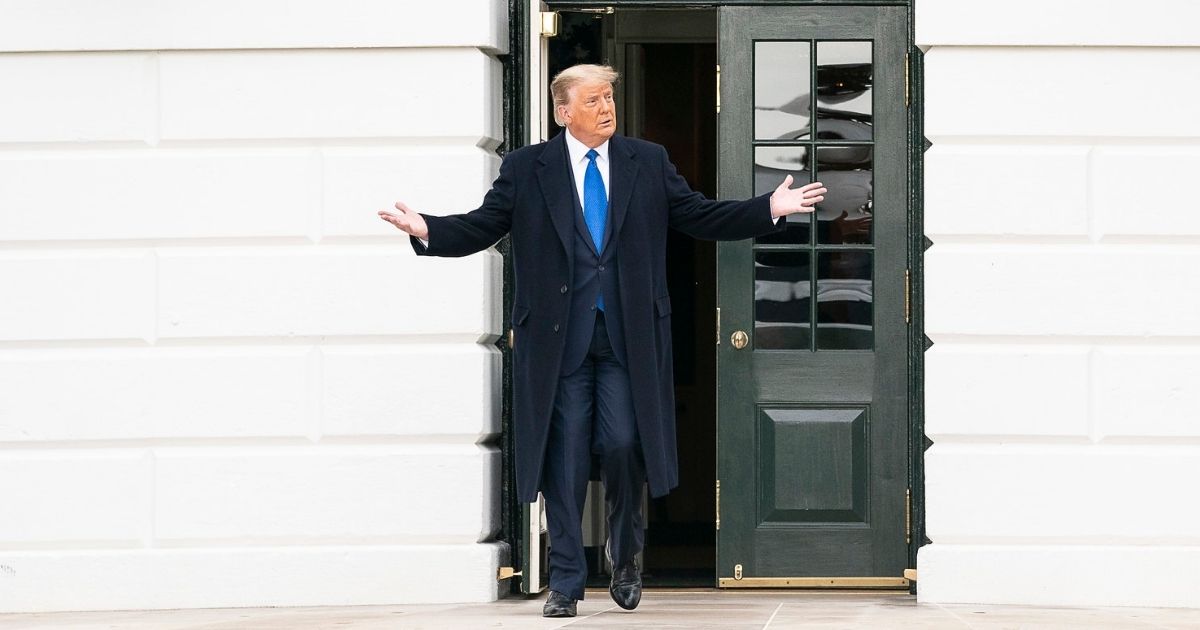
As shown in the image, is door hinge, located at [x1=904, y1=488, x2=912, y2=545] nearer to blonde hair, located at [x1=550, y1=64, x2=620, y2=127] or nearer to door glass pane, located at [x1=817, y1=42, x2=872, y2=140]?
door glass pane, located at [x1=817, y1=42, x2=872, y2=140]

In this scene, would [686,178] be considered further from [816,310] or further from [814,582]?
[814,582]

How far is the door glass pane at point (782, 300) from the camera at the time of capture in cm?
694

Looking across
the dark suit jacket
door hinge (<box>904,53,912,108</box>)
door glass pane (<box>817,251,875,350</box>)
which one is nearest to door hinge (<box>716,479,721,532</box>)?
door glass pane (<box>817,251,875,350</box>)

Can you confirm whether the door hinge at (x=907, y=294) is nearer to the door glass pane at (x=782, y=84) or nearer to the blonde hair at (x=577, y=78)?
the door glass pane at (x=782, y=84)

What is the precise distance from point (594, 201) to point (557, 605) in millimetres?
1463

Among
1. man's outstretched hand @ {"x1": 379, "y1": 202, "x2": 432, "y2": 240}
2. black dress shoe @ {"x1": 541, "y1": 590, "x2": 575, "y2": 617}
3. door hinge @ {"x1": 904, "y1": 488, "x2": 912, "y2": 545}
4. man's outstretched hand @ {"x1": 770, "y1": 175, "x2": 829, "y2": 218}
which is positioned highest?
man's outstretched hand @ {"x1": 770, "y1": 175, "x2": 829, "y2": 218}

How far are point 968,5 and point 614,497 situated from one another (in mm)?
2382

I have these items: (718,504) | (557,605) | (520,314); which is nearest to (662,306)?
(520,314)

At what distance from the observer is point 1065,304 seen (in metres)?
6.49

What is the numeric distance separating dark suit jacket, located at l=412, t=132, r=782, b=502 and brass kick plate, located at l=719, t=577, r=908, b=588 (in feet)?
3.45

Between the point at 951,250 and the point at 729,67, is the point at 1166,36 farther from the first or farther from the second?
the point at 729,67

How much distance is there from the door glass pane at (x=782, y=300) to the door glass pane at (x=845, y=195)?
153 millimetres

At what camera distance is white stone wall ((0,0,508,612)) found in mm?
6605

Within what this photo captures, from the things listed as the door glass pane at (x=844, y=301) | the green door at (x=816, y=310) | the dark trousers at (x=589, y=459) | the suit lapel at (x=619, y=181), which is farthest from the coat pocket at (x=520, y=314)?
the door glass pane at (x=844, y=301)
